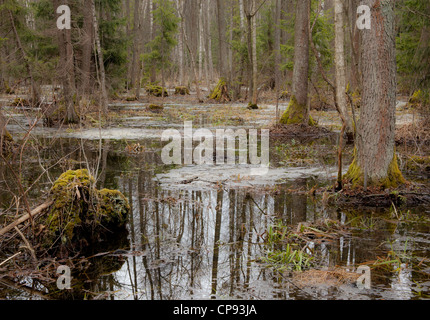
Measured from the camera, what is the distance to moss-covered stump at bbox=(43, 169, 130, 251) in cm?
514

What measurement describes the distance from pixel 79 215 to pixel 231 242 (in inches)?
83.0

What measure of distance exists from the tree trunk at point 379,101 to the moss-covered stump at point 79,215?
4304 mm

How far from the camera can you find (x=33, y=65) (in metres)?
19.4

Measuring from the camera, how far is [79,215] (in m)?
5.46

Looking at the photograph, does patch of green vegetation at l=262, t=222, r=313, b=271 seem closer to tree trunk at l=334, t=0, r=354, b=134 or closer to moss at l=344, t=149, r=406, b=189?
moss at l=344, t=149, r=406, b=189

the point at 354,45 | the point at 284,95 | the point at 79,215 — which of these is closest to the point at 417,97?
the point at 354,45

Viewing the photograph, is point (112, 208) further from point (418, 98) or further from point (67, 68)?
point (67, 68)

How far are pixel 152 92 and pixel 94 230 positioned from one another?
3075 cm

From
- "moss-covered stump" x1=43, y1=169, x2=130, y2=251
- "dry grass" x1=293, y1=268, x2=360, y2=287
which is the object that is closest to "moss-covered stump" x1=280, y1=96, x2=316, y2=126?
"moss-covered stump" x1=43, y1=169, x2=130, y2=251

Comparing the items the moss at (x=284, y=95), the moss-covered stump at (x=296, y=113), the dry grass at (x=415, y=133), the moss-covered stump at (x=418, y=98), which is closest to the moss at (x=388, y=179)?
the dry grass at (x=415, y=133)

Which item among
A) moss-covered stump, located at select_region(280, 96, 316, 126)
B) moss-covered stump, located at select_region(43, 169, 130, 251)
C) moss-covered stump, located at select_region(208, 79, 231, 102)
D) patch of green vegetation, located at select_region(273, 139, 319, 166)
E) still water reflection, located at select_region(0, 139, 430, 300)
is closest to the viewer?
still water reflection, located at select_region(0, 139, 430, 300)

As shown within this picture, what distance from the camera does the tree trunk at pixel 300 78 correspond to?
14.8 meters

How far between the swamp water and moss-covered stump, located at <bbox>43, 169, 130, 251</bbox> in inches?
11.5
